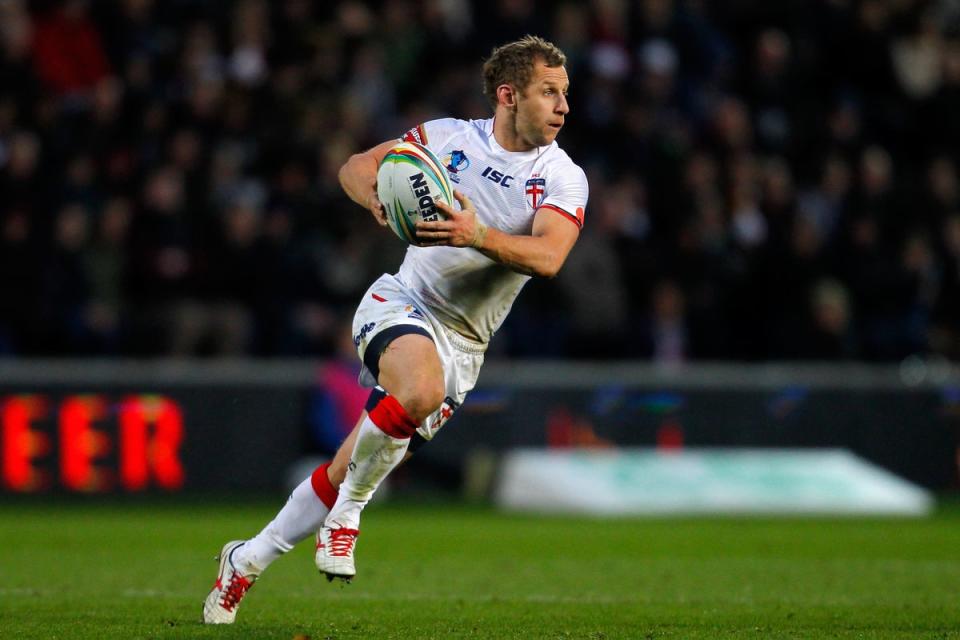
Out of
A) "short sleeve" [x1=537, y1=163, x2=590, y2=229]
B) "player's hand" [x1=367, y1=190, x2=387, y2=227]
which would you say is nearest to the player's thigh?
"player's hand" [x1=367, y1=190, x2=387, y2=227]

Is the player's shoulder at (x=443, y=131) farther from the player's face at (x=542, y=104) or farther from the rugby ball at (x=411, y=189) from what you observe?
the rugby ball at (x=411, y=189)

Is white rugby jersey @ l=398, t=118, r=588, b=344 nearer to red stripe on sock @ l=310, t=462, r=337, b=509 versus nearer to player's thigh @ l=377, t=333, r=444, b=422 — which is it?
player's thigh @ l=377, t=333, r=444, b=422

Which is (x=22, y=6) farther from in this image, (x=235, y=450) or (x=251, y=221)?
(x=235, y=450)

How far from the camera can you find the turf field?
691 centimetres

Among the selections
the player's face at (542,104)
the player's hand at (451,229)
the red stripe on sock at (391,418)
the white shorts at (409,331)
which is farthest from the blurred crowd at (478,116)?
the player's hand at (451,229)

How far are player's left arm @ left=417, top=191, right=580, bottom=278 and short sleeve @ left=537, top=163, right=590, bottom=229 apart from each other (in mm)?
29

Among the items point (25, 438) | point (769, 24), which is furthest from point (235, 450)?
point (769, 24)

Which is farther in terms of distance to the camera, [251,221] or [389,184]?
[251,221]

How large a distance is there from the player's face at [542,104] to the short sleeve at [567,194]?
19 cm

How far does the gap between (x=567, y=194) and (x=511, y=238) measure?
54cm

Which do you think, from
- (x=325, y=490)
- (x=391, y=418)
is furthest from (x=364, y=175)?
(x=325, y=490)

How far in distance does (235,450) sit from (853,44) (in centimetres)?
891

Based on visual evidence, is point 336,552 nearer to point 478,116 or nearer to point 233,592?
point 233,592

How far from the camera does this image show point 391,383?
6.66 meters
